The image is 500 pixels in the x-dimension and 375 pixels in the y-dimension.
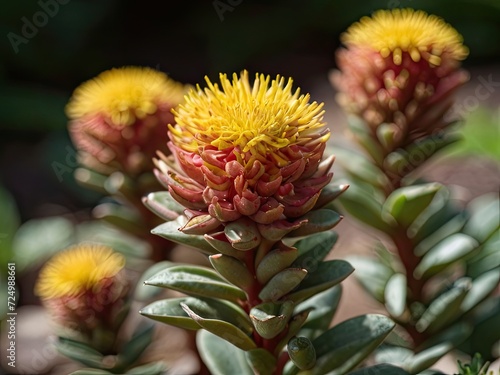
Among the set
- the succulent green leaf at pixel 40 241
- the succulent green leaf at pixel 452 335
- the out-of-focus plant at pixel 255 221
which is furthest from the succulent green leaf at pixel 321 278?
the succulent green leaf at pixel 40 241

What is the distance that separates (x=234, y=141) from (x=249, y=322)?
347mm

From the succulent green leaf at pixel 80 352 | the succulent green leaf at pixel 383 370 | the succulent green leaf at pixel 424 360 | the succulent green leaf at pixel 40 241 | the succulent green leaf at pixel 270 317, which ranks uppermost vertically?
the succulent green leaf at pixel 270 317

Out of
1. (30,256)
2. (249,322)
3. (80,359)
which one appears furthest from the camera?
(30,256)

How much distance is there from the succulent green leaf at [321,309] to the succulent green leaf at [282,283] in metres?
0.23

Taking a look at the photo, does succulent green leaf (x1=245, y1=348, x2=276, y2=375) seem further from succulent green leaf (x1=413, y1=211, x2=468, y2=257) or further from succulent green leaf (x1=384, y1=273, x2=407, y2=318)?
succulent green leaf (x1=413, y1=211, x2=468, y2=257)

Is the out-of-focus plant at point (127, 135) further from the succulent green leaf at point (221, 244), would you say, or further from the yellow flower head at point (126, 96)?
the succulent green leaf at point (221, 244)

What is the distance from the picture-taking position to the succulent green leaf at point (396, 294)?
4.59ft

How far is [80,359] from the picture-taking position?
1.41 metres

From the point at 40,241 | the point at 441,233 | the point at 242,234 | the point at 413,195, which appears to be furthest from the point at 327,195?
the point at 40,241

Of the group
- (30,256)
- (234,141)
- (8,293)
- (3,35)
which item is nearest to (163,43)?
(3,35)

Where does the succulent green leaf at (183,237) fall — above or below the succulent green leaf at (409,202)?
above

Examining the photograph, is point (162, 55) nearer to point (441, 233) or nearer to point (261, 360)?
point (441, 233)

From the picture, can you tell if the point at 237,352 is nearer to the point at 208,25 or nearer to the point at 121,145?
the point at 121,145

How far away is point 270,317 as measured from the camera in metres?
0.98
